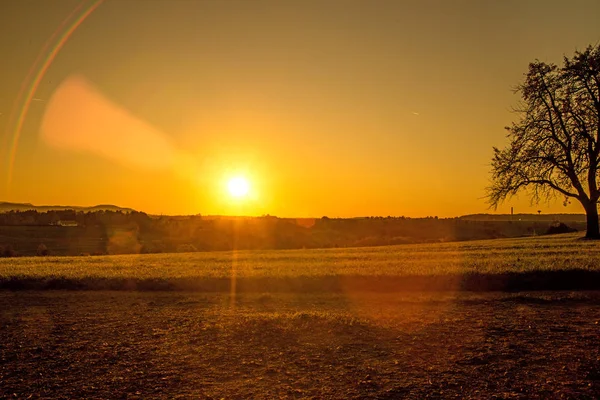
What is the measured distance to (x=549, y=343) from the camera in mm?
8297

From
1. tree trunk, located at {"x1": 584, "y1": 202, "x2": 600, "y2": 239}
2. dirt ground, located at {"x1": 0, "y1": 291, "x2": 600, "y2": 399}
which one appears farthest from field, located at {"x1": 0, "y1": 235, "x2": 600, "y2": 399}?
tree trunk, located at {"x1": 584, "y1": 202, "x2": 600, "y2": 239}

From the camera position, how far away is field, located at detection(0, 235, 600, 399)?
6672 mm

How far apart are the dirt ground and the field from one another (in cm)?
3

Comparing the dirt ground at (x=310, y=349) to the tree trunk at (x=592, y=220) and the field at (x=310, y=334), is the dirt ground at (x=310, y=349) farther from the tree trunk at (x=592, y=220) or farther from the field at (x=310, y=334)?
the tree trunk at (x=592, y=220)

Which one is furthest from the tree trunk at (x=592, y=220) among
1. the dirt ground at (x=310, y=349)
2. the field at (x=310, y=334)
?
the dirt ground at (x=310, y=349)

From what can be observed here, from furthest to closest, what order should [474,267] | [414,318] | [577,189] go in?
[577,189] → [474,267] → [414,318]

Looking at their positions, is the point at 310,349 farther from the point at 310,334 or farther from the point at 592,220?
the point at 592,220

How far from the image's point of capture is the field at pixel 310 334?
6.67m

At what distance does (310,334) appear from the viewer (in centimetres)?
929

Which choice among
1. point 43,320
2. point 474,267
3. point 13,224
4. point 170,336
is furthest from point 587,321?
point 13,224

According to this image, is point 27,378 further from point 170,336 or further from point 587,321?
point 587,321

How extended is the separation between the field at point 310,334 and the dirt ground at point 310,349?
29mm

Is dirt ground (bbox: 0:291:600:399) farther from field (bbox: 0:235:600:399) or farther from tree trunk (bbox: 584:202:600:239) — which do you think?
tree trunk (bbox: 584:202:600:239)

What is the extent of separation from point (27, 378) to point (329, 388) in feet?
14.1
